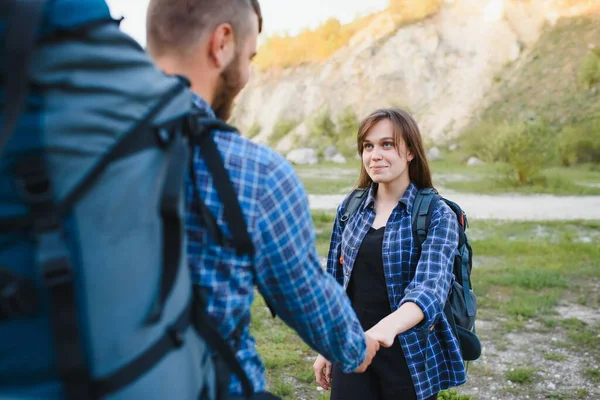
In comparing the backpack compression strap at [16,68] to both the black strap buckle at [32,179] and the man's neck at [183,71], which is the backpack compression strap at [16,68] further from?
the man's neck at [183,71]

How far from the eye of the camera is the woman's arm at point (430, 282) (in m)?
2.47

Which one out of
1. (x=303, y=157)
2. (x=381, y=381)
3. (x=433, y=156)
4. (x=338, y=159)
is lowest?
(x=381, y=381)

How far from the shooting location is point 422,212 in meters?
2.91

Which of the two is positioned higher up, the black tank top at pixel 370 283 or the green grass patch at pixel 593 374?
the black tank top at pixel 370 283

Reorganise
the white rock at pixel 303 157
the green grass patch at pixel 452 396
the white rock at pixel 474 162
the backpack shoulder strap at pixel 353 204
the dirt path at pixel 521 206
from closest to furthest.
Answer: the backpack shoulder strap at pixel 353 204, the green grass patch at pixel 452 396, the dirt path at pixel 521 206, the white rock at pixel 474 162, the white rock at pixel 303 157

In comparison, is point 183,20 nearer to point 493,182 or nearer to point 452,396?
point 452,396

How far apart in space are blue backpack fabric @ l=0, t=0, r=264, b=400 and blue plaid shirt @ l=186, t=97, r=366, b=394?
0.66 feet

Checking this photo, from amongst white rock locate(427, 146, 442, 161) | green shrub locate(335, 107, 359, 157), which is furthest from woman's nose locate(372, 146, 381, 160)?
green shrub locate(335, 107, 359, 157)

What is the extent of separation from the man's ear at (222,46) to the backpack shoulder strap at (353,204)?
192 centimetres

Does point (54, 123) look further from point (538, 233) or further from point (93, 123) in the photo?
point (538, 233)

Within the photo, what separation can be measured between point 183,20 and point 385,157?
192 centimetres

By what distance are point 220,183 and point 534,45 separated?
155 feet

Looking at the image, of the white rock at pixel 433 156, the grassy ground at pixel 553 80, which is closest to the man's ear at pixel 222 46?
the white rock at pixel 433 156

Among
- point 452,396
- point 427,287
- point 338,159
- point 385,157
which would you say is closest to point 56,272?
point 427,287
